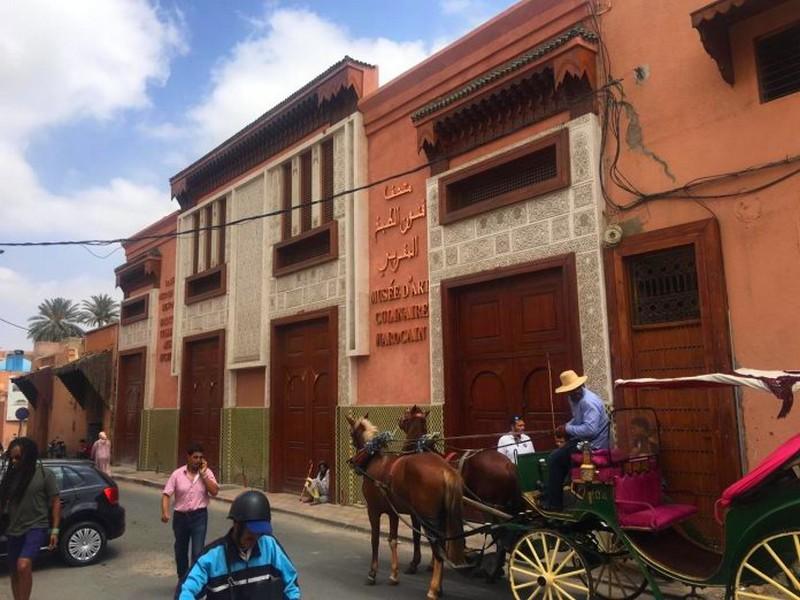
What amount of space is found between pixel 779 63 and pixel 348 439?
904 centimetres

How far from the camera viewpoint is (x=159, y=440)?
19422 mm

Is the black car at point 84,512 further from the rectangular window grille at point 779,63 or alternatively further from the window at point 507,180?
the rectangular window grille at point 779,63

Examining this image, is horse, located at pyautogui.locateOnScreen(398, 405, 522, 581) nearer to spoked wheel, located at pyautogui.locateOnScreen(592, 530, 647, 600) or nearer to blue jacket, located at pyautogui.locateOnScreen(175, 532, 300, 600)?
spoked wheel, located at pyautogui.locateOnScreen(592, 530, 647, 600)

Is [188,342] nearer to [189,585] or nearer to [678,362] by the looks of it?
[678,362]

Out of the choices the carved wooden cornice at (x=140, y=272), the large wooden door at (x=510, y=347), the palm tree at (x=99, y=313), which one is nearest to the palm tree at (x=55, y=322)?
the palm tree at (x=99, y=313)

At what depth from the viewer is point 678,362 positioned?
7.71m

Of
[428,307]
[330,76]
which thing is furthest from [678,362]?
[330,76]

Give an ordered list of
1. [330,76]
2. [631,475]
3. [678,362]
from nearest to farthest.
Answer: [631,475] < [678,362] < [330,76]

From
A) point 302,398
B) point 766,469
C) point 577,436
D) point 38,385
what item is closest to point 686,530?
point 577,436

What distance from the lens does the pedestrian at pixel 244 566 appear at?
3.03 metres

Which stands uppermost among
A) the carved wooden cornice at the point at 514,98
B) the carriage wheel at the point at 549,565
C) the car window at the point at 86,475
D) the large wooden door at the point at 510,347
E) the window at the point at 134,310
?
the carved wooden cornice at the point at 514,98

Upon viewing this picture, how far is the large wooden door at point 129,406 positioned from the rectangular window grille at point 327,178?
10418 mm

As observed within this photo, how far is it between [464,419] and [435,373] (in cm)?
88

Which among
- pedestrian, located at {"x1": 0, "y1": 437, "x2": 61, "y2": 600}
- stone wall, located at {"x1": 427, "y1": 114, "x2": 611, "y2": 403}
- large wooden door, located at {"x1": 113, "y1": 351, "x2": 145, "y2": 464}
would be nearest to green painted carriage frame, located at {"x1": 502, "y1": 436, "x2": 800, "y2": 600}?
stone wall, located at {"x1": 427, "y1": 114, "x2": 611, "y2": 403}
